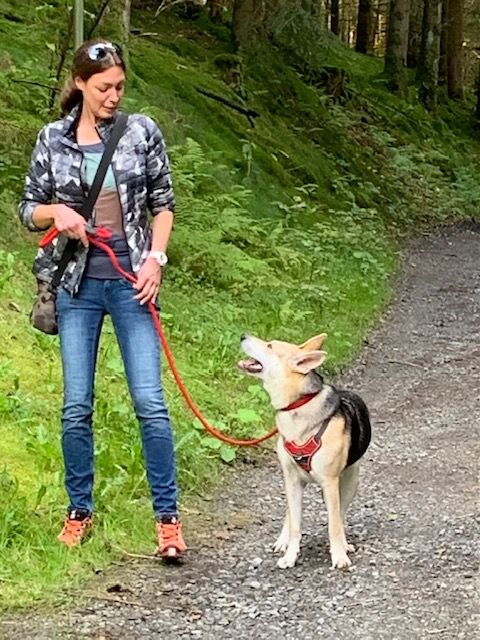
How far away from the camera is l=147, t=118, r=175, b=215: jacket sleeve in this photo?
16.1 ft

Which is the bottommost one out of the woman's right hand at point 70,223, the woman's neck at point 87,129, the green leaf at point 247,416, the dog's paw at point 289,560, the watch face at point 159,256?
the green leaf at point 247,416

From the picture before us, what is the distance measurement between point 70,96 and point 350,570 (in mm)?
2504

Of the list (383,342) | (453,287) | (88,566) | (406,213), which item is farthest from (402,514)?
(406,213)

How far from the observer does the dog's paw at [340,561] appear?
16.5ft

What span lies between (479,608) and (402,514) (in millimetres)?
1421

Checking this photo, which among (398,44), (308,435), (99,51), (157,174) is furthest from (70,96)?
(398,44)

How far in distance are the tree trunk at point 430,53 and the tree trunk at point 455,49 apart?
177 centimetres

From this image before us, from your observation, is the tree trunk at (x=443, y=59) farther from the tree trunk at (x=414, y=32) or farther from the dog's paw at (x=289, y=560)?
the dog's paw at (x=289, y=560)

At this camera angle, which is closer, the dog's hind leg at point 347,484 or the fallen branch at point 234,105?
the dog's hind leg at point 347,484

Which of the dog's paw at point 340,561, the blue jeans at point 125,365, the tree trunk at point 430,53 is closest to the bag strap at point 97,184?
the blue jeans at point 125,365

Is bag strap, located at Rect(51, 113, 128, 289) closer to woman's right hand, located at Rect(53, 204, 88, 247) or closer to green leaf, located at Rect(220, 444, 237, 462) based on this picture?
woman's right hand, located at Rect(53, 204, 88, 247)

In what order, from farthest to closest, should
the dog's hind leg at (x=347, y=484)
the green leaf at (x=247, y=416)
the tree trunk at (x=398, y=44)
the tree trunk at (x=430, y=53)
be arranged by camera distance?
the tree trunk at (x=430, y=53) → the tree trunk at (x=398, y=44) → the green leaf at (x=247, y=416) → the dog's hind leg at (x=347, y=484)

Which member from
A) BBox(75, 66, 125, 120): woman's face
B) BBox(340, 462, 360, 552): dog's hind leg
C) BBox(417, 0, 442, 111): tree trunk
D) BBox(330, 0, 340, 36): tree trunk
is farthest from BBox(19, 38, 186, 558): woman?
BBox(330, 0, 340, 36): tree trunk

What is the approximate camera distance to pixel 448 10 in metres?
30.2
